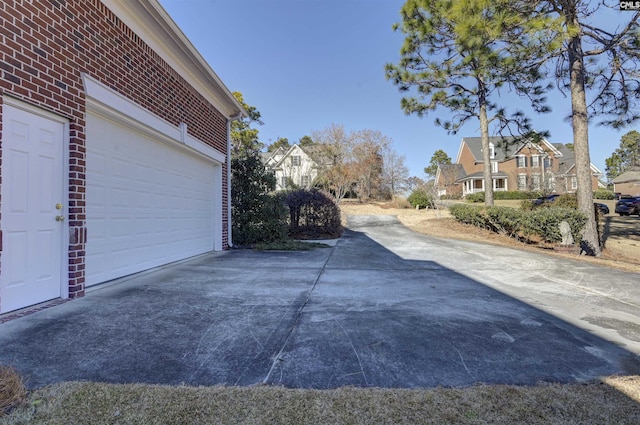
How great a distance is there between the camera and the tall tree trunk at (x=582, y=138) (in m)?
9.87

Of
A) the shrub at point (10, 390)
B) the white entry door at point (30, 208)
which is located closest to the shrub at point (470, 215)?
the white entry door at point (30, 208)

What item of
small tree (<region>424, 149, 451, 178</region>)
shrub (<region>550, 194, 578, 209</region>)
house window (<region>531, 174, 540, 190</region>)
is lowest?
shrub (<region>550, 194, 578, 209</region>)

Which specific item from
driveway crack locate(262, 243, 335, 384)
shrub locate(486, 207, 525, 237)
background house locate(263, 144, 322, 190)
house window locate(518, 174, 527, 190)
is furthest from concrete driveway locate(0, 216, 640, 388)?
house window locate(518, 174, 527, 190)

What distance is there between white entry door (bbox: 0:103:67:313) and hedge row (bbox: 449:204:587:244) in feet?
39.3

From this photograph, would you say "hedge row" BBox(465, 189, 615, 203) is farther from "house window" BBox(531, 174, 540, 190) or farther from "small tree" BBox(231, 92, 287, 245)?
"small tree" BBox(231, 92, 287, 245)

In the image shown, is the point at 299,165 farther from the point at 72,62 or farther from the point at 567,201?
the point at 72,62

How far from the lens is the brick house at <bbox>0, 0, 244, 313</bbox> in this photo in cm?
327

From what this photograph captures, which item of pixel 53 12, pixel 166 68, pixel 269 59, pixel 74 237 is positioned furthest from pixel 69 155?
pixel 269 59

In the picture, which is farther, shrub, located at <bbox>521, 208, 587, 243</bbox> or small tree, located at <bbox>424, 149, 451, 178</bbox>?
small tree, located at <bbox>424, 149, 451, 178</bbox>

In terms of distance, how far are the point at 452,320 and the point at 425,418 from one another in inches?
69.4

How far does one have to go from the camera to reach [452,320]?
11.1 feet

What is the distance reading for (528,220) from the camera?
415 inches

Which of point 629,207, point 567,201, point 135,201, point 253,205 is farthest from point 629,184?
point 135,201

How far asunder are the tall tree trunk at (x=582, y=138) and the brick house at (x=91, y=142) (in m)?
10.8
